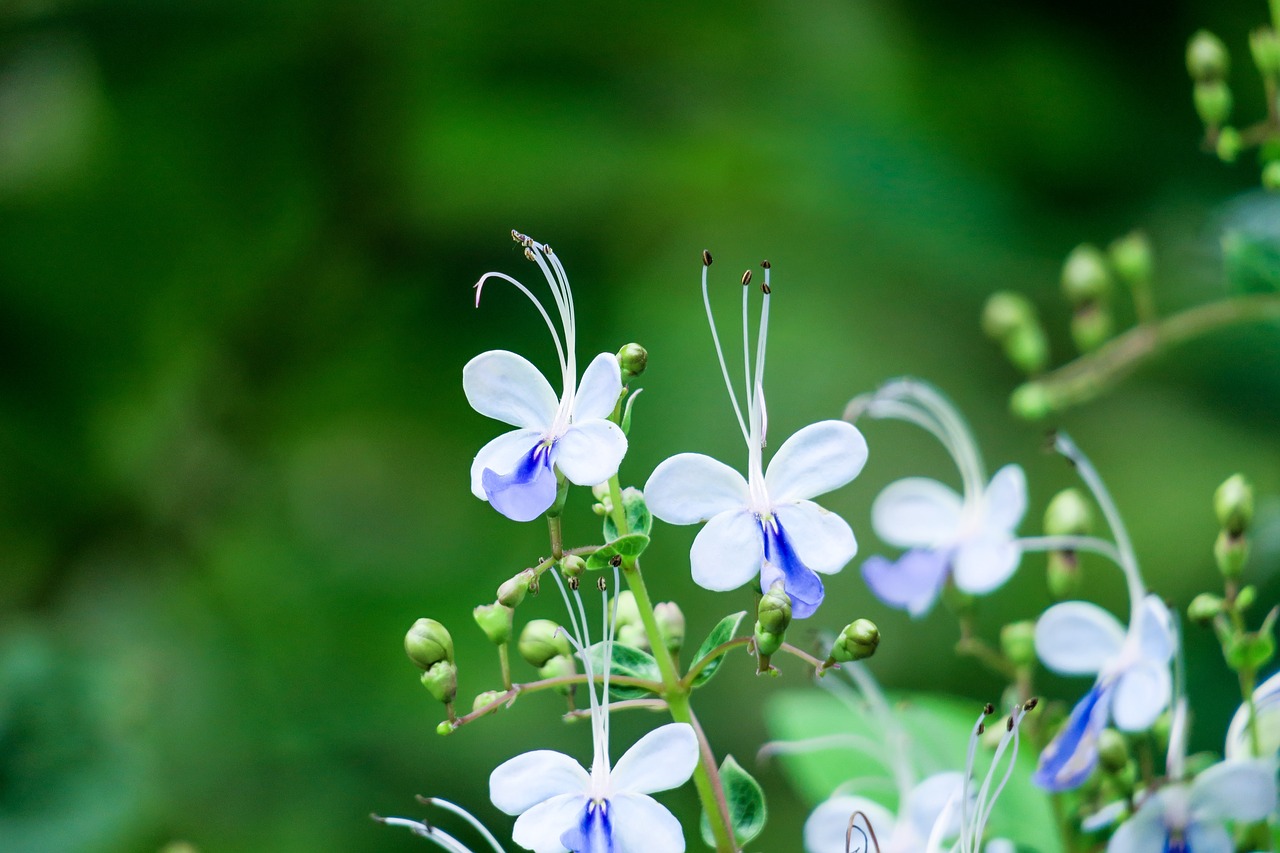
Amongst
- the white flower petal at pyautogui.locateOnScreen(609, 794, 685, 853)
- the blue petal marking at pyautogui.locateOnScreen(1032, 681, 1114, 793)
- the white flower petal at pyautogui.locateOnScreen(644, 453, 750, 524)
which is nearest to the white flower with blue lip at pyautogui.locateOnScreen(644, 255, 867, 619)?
the white flower petal at pyautogui.locateOnScreen(644, 453, 750, 524)

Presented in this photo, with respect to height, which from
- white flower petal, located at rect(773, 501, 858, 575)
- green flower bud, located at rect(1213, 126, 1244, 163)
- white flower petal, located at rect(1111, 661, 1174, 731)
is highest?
green flower bud, located at rect(1213, 126, 1244, 163)

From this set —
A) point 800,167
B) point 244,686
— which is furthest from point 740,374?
Result: point 244,686

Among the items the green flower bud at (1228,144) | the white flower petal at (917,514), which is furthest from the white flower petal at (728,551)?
the green flower bud at (1228,144)

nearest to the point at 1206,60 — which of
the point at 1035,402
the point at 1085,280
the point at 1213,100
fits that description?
the point at 1213,100

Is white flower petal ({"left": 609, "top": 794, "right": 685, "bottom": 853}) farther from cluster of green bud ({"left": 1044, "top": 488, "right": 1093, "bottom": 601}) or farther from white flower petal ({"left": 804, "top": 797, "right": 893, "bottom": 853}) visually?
cluster of green bud ({"left": 1044, "top": 488, "right": 1093, "bottom": 601})

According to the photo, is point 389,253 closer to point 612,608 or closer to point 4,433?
point 4,433

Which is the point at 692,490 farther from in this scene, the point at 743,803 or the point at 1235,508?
the point at 1235,508
